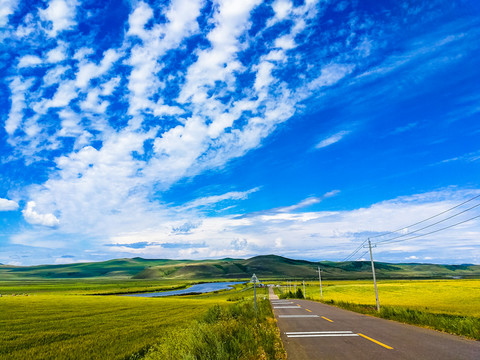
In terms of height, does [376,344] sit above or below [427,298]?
above

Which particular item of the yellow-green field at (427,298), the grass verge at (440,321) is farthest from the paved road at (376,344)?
the yellow-green field at (427,298)

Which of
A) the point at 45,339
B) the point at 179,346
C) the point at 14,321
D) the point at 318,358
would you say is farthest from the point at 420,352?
the point at 14,321

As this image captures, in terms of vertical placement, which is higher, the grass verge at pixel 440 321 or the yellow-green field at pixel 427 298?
the grass verge at pixel 440 321

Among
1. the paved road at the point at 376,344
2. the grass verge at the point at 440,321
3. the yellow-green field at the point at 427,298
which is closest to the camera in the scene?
the paved road at the point at 376,344

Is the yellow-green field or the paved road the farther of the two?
the yellow-green field

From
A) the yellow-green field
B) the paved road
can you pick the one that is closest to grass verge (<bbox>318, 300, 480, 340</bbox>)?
the paved road

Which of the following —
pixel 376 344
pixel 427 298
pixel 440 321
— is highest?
pixel 376 344

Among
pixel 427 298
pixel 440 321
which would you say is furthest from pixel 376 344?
pixel 427 298

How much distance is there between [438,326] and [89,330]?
22979mm

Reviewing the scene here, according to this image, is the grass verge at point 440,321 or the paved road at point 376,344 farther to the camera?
the grass verge at point 440,321

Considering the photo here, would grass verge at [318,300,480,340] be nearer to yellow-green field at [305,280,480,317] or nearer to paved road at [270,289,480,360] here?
paved road at [270,289,480,360]

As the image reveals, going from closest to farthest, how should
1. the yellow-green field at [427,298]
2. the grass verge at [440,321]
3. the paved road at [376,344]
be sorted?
the paved road at [376,344] → the grass verge at [440,321] → the yellow-green field at [427,298]

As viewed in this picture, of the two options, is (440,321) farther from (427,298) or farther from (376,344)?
(427,298)

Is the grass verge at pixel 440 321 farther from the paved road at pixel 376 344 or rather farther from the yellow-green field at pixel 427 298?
the yellow-green field at pixel 427 298
